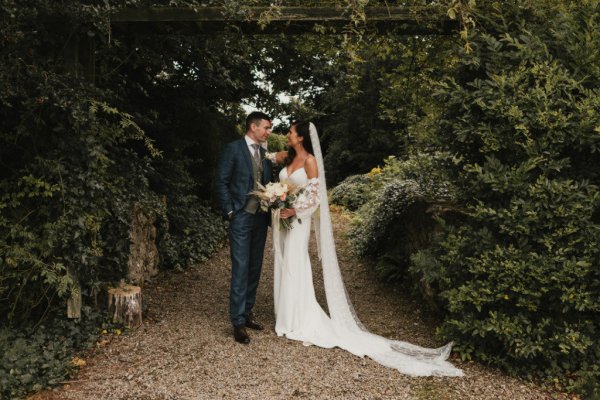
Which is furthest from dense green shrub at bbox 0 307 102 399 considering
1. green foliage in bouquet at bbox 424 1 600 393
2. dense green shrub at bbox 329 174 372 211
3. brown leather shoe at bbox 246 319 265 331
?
dense green shrub at bbox 329 174 372 211

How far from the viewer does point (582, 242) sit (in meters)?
4.49

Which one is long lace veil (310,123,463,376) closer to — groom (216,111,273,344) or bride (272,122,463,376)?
bride (272,122,463,376)

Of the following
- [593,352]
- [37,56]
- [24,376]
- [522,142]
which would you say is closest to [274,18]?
[37,56]

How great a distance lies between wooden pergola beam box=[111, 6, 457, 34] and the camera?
509cm

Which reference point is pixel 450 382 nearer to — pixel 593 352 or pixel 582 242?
pixel 593 352

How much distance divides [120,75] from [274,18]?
3.02m

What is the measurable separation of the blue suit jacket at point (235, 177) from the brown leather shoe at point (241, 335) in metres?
1.18

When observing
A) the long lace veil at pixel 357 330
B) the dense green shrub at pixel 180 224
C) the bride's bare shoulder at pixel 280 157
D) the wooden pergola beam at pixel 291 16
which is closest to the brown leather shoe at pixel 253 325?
the long lace veil at pixel 357 330

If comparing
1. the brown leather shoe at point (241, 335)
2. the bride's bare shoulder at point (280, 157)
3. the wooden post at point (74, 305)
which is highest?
the bride's bare shoulder at point (280, 157)

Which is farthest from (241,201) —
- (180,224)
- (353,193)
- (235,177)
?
(353,193)

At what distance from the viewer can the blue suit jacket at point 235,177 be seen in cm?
552

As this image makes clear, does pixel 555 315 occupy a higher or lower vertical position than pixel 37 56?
lower

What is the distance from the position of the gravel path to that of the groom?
425 millimetres

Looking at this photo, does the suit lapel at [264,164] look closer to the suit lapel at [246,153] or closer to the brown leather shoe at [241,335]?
→ the suit lapel at [246,153]
